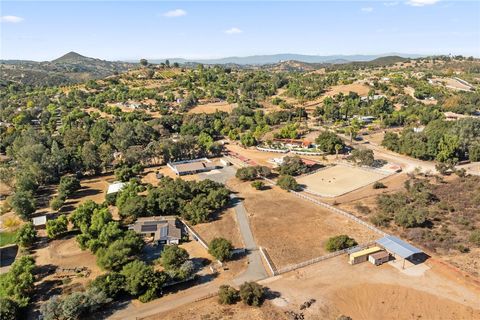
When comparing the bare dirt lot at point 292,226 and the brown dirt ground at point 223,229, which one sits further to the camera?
the brown dirt ground at point 223,229

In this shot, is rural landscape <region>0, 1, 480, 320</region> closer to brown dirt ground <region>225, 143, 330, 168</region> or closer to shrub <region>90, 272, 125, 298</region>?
shrub <region>90, 272, 125, 298</region>

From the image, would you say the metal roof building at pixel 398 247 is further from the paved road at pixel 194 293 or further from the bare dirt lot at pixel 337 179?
the bare dirt lot at pixel 337 179

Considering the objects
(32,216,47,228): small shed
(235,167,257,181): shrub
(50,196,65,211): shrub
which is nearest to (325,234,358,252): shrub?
(235,167,257,181): shrub

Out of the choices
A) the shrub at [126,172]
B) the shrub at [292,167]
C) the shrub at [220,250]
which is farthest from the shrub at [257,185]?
the shrub at [126,172]

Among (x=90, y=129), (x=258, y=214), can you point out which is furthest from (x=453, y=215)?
(x=90, y=129)

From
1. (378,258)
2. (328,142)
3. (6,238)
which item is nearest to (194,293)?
(378,258)

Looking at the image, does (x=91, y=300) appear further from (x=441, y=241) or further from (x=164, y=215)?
(x=441, y=241)

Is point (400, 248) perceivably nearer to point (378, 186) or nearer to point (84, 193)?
point (378, 186)
